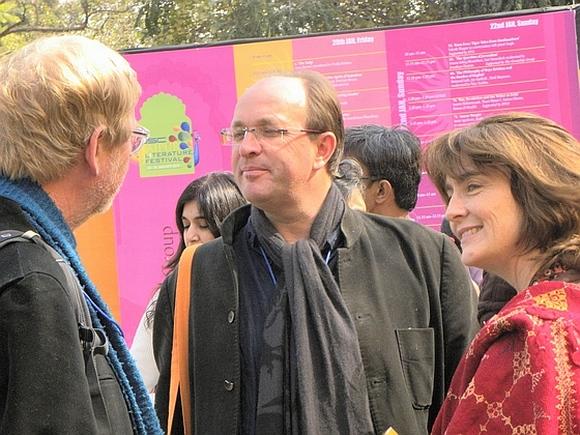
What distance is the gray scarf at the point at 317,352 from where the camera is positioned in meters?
2.74

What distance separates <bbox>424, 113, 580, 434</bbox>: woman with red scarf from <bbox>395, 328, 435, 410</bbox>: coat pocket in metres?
0.60

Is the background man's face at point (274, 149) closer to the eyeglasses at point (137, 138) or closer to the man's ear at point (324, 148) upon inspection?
the man's ear at point (324, 148)

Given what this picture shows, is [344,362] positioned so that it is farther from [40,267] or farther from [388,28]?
[388,28]

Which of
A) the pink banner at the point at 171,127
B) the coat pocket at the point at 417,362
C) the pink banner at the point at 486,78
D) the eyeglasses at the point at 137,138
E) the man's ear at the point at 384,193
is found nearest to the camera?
the eyeglasses at the point at 137,138

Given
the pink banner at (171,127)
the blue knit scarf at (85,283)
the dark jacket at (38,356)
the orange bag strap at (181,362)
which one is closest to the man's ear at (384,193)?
the orange bag strap at (181,362)

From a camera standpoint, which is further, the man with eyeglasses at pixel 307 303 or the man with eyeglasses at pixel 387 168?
the man with eyeglasses at pixel 387 168

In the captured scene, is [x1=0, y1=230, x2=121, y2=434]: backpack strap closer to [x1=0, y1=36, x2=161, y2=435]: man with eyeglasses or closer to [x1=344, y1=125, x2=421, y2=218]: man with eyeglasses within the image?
[x1=0, y1=36, x2=161, y2=435]: man with eyeglasses

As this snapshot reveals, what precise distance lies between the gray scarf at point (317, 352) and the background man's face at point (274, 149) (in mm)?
166

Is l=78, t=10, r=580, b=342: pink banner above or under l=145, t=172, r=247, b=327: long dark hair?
above

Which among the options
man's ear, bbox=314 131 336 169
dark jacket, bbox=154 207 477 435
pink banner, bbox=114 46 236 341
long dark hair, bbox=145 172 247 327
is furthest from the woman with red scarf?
A: pink banner, bbox=114 46 236 341

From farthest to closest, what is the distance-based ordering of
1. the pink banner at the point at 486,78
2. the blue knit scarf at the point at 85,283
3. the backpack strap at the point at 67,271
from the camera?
the pink banner at the point at 486,78 < the blue knit scarf at the point at 85,283 < the backpack strap at the point at 67,271

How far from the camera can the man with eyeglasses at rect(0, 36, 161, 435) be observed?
5.64 ft

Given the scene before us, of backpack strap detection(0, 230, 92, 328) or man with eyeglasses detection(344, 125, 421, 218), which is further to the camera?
man with eyeglasses detection(344, 125, 421, 218)

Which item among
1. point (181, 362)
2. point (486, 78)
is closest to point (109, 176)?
point (181, 362)
